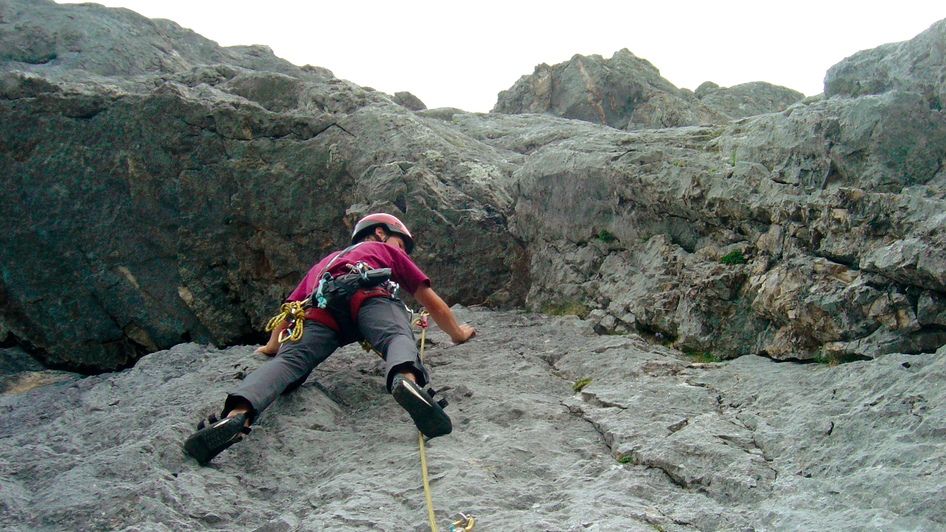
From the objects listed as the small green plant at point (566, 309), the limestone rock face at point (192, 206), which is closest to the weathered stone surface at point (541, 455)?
the small green plant at point (566, 309)

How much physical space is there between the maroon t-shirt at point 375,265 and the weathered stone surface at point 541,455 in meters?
0.82

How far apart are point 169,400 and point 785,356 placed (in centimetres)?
462

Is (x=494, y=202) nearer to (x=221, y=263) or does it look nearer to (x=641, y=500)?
(x=221, y=263)

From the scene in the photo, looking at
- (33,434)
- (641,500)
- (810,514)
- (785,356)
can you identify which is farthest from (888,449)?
(33,434)

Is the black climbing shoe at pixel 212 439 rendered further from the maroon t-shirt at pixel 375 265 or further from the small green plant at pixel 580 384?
the small green plant at pixel 580 384

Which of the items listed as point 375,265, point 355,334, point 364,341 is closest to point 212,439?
point 355,334

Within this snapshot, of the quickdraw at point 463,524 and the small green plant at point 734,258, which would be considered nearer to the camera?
the quickdraw at point 463,524

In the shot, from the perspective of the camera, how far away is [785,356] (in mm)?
4027

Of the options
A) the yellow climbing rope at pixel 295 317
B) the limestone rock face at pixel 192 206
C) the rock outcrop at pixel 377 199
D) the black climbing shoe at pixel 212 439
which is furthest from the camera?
the limestone rock face at pixel 192 206

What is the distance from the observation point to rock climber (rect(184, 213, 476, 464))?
133 inches

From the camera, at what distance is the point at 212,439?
3.29 meters

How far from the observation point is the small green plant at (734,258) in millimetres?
4605

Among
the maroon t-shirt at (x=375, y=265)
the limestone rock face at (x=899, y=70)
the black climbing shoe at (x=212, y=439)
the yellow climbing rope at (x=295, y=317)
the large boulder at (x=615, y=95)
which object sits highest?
the large boulder at (x=615, y=95)

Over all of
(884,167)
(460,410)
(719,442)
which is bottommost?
(460,410)
